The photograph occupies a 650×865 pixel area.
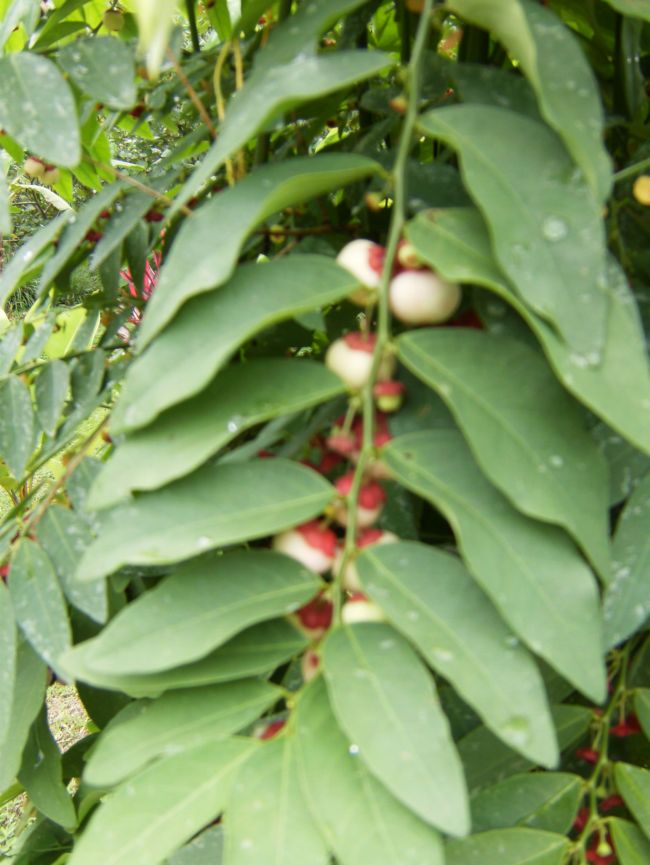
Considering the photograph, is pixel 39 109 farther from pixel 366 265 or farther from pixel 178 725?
pixel 178 725

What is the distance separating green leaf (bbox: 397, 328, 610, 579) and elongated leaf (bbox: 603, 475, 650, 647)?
0.16ft

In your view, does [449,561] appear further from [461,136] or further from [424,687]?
[461,136]

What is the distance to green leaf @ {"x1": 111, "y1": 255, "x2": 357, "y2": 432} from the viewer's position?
36 cm

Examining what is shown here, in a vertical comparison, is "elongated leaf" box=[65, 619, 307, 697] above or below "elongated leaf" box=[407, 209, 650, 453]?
below

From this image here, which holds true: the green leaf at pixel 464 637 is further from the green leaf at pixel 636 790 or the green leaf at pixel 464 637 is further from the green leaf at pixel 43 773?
the green leaf at pixel 43 773

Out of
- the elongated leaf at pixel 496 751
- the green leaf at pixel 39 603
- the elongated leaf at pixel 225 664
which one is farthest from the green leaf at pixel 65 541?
the elongated leaf at pixel 496 751

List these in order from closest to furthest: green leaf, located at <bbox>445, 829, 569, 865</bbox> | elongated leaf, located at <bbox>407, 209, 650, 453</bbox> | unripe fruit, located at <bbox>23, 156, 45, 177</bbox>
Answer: elongated leaf, located at <bbox>407, 209, 650, 453</bbox> < green leaf, located at <bbox>445, 829, 569, 865</bbox> < unripe fruit, located at <bbox>23, 156, 45, 177</bbox>

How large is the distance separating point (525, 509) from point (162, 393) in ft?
0.49

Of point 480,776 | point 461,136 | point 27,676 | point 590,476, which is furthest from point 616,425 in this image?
point 27,676

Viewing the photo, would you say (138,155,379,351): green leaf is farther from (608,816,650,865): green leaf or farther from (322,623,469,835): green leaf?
(608,816,650,865): green leaf

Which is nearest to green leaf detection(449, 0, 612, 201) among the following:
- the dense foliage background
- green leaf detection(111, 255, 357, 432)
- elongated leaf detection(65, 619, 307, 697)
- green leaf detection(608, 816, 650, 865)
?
the dense foliage background

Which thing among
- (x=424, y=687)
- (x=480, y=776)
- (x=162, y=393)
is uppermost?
(x=162, y=393)

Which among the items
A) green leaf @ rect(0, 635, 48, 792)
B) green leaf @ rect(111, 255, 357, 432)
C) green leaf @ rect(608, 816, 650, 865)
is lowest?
green leaf @ rect(608, 816, 650, 865)

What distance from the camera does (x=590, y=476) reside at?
13.8 inches
